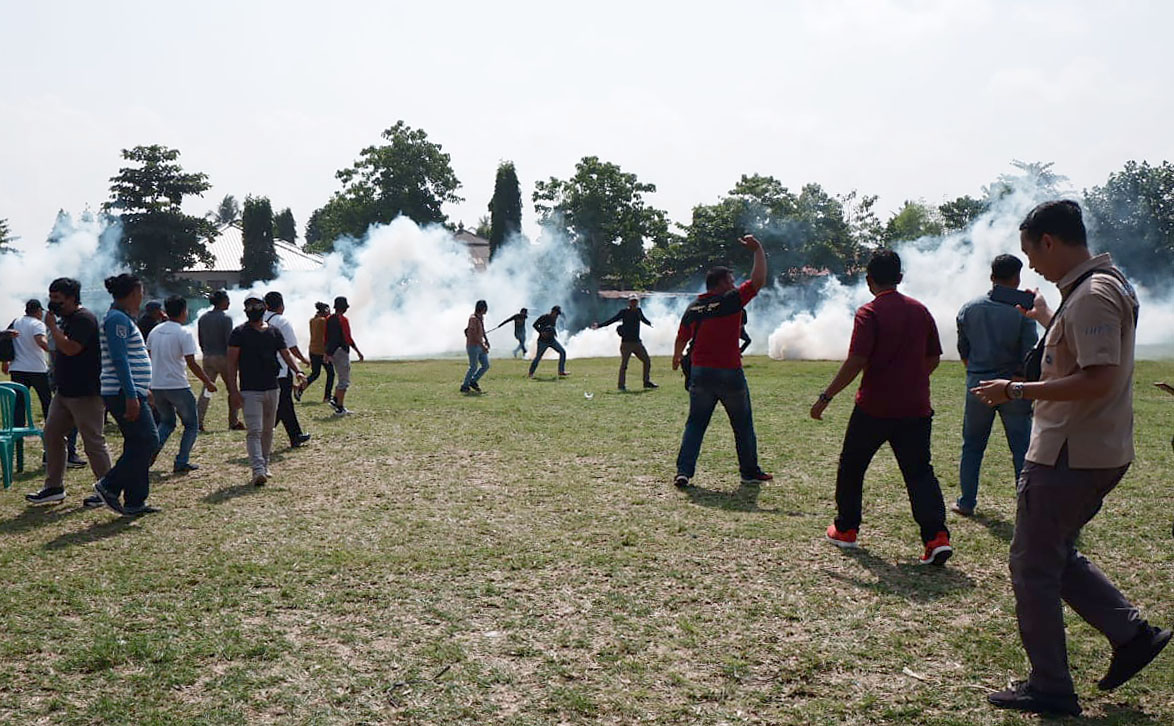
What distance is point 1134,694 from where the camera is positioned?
149 inches

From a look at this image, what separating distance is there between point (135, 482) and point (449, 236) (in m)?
41.4

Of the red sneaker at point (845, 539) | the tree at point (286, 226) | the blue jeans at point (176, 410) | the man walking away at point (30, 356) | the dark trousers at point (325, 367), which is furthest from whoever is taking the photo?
the tree at point (286, 226)

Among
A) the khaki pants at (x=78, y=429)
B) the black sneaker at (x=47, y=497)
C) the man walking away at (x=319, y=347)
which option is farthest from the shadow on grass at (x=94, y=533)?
the man walking away at (x=319, y=347)

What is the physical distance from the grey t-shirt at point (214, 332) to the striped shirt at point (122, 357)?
4.20 metres

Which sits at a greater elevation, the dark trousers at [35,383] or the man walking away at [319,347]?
the man walking away at [319,347]

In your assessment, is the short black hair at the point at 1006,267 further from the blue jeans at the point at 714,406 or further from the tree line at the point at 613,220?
the tree line at the point at 613,220

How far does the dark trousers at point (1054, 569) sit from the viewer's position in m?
3.57

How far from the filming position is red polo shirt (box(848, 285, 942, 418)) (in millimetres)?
5711

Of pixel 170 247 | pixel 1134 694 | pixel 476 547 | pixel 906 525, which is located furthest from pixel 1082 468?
pixel 170 247

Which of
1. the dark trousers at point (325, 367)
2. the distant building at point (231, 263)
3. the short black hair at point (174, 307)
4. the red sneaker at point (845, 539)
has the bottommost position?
the red sneaker at point (845, 539)

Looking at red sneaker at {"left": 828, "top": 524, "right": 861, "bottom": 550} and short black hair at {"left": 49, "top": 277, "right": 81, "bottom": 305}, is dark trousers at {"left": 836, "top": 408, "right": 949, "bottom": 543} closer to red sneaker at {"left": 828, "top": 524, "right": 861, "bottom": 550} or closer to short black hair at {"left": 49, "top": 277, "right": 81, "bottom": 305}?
red sneaker at {"left": 828, "top": 524, "right": 861, "bottom": 550}

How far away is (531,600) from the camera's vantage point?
5168 millimetres

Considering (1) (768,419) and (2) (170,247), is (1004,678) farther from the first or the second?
(2) (170,247)

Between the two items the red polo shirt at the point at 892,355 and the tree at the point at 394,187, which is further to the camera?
the tree at the point at 394,187
